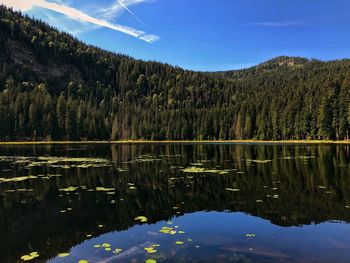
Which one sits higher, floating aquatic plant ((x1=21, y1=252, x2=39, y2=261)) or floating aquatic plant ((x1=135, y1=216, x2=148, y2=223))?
floating aquatic plant ((x1=135, y1=216, x2=148, y2=223))

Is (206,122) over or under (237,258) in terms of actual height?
over

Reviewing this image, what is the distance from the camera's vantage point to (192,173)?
128 ft

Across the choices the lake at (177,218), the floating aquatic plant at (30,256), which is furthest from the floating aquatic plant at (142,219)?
the floating aquatic plant at (30,256)

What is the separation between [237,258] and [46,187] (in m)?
21.5

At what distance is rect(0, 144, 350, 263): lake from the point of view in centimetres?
1521

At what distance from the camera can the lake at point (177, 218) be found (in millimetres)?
15211

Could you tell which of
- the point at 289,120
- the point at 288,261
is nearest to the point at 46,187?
the point at 288,261

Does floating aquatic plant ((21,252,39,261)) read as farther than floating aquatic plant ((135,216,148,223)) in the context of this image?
No

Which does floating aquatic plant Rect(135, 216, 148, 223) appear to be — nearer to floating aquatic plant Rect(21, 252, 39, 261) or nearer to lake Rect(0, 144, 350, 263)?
lake Rect(0, 144, 350, 263)

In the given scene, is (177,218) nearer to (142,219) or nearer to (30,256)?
(142,219)

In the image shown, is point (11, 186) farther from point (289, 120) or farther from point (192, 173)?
point (289, 120)

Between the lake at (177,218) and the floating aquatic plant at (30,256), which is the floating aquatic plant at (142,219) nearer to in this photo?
the lake at (177,218)

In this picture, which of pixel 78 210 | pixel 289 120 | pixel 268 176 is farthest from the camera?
pixel 289 120

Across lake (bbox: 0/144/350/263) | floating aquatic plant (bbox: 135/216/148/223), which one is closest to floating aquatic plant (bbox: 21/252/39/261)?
lake (bbox: 0/144/350/263)
